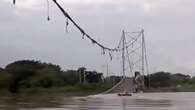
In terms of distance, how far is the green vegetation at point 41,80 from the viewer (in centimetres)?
9019

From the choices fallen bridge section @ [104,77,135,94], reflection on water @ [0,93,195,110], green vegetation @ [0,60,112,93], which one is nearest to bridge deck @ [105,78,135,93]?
fallen bridge section @ [104,77,135,94]

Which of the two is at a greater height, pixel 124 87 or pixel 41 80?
pixel 41 80

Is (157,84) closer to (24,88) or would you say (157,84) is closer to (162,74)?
(162,74)

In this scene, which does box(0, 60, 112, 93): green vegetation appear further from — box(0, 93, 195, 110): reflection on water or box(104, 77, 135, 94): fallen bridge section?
box(0, 93, 195, 110): reflection on water

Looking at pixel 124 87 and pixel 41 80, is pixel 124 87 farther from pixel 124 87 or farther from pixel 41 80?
pixel 41 80

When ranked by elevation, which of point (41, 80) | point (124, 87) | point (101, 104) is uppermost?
point (41, 80)

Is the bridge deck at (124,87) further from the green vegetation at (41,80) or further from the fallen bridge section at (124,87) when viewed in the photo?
the green vegetation at (41,80)

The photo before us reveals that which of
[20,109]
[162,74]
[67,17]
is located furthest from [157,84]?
[67,17]

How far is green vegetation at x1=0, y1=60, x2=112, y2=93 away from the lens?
90.2 m

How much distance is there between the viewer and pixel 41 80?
10100cm

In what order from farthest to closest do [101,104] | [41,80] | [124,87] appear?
1. [41,80]
2. [124,87]
3. [101,104]

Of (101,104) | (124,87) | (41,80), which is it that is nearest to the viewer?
(101,104)

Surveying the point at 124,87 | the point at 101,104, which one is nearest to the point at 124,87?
the point at 124,87

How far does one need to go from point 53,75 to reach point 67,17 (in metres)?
85.2
